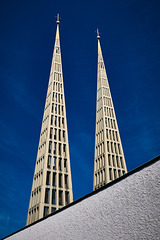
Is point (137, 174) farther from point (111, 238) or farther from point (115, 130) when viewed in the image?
point (115, 130)

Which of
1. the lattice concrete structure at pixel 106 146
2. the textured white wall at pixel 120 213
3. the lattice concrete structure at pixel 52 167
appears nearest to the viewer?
the textured white wall at pixel 120 213

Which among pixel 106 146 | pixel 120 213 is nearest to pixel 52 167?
pixel 106 146

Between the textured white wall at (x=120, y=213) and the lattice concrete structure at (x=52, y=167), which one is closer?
the textured white wall at (x=120, y=213)

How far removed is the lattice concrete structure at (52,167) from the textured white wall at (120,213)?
1657 cm

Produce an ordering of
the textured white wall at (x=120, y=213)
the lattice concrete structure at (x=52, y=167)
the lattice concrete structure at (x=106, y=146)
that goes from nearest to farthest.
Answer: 1. the textured white wall at (x=120, y=213)
2. the lattice concrete structure at (x=52, y=167)
3. the lattice concrete structure at (x=106, y=146)

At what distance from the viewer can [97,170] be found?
28891mm

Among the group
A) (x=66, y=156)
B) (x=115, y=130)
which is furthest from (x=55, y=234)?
(x=115, y=130)

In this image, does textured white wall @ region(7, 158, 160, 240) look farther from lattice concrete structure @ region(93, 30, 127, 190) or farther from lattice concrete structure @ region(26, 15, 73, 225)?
lattice concrete structure @ region(93, 30, 127, 190)

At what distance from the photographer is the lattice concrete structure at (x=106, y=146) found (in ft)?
88.8

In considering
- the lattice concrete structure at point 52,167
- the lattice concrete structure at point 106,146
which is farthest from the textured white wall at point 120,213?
the lattice concrete structure at point 106,146

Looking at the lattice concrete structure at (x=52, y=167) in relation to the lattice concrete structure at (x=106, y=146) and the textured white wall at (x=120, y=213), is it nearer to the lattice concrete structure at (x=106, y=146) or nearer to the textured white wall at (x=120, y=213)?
the lattice concrete structure at (x=106, y=146)

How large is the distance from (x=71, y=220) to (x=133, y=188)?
1382mm

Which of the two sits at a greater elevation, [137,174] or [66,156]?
[66,156]

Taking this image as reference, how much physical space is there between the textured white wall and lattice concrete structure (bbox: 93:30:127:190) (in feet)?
75.3
